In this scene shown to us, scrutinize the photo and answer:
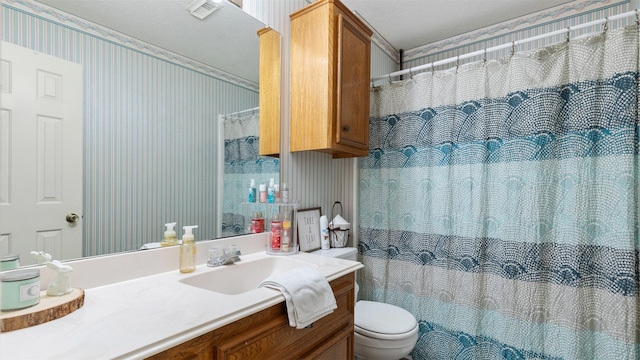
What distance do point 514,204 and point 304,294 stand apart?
128cm

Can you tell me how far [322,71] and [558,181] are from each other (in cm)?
132

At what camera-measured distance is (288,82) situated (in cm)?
171

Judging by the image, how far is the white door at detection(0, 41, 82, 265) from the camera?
82 centimetres

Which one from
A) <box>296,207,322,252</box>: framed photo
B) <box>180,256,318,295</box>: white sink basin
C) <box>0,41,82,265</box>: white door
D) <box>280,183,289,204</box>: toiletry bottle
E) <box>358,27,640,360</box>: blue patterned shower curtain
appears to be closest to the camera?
<box>0,41,82,265</box>: white door

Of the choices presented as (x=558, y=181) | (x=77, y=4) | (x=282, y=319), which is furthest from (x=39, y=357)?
(x=558, y=181)

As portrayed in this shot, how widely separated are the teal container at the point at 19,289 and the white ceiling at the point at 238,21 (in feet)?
2.57

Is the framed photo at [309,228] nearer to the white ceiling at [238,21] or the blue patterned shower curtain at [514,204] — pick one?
the blue patterned shower curtain at [514,204]

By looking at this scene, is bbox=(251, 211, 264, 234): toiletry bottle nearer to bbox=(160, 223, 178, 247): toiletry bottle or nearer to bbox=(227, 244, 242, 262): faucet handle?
bbox=(227, 244, 242, 262): faucet handle

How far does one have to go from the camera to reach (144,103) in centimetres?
110

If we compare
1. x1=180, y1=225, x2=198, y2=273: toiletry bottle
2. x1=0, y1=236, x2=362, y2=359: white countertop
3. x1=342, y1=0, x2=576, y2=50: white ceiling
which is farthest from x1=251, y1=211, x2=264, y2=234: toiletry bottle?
x1=342, y1=0, x2=576, y2=50: white ceiling

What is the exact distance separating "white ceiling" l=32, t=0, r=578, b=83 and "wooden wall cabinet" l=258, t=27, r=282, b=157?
5cm

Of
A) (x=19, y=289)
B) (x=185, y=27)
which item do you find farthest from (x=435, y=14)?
(x=19, y=289)

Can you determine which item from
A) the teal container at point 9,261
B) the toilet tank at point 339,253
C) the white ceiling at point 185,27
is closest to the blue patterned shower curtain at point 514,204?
the toilet tank at point 339,253

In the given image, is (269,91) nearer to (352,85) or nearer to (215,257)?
(352,85)
